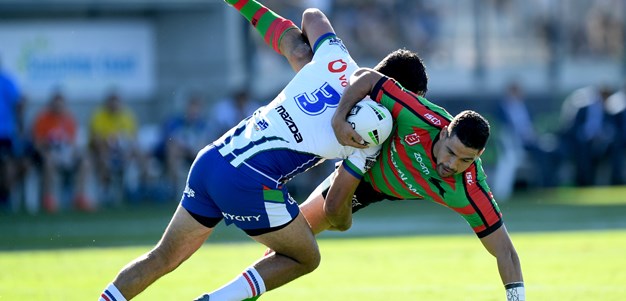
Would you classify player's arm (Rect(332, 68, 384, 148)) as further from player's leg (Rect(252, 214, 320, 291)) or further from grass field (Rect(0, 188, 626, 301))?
grass field (Rect(0, 188, 626, 301))

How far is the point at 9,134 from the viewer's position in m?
17.6

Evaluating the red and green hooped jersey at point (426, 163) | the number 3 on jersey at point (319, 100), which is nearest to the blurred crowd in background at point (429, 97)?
the number 3 on jersey at point (319, 100)

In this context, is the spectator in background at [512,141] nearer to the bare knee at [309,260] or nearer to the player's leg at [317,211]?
the player's leg at [317,211]

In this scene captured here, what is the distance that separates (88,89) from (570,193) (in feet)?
29.1

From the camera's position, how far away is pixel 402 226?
50.6 ft

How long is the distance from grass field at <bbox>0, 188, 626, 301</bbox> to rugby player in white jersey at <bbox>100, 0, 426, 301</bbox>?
1.99 m

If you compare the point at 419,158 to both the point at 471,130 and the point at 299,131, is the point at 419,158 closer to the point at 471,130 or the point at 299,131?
the point at 471,130

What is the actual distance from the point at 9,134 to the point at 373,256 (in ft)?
25.5

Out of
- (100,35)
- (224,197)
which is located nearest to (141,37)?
(100,35)

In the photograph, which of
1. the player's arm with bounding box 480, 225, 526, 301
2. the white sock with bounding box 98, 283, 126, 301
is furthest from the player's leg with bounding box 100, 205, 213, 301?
the player's arm with bounding box 480, 225, 526, 301

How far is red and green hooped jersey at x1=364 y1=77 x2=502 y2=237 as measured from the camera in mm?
7016

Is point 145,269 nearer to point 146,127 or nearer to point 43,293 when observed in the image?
point 43,293

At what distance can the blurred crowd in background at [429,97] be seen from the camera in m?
18.8

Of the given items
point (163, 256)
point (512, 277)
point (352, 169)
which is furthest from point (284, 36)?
point (512, 277)
